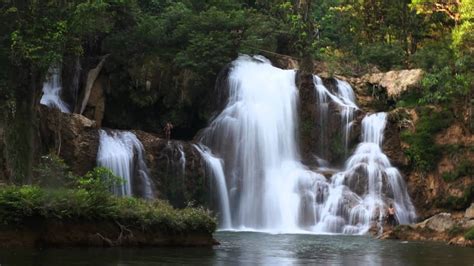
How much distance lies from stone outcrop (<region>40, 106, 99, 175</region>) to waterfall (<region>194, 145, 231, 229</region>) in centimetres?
555

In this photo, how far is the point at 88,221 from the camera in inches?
647

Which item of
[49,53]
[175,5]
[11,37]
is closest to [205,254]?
[49,53]

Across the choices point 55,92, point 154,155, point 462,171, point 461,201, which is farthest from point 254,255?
point 55,92

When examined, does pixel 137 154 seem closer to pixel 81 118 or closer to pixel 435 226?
pixel 81 118

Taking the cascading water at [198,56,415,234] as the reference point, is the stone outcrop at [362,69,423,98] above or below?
above

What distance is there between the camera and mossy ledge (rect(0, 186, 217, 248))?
15492 mm

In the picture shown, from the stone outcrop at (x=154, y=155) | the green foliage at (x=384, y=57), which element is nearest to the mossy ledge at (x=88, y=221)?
the stone outcrop at (x=154, y=155)

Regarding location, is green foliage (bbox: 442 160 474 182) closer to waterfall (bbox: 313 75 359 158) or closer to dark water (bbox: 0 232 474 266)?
waterfall (bbox: 313 75 359 158)

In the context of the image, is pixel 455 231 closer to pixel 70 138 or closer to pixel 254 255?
pixel 254 255

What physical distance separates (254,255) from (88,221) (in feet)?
13.9

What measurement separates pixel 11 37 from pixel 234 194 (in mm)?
14386

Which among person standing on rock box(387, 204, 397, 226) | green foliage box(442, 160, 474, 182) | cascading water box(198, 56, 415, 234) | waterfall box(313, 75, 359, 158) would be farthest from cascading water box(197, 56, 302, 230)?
green foliage box(442, 160, 474, 182)

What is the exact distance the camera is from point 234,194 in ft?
109

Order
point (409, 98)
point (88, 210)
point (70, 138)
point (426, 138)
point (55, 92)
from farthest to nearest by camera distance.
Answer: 1. point (409, 98)
2. point (55, 92)
3. point (426, 138)
4. point (70, 138)
5. point (88, 210)
